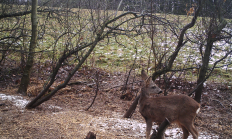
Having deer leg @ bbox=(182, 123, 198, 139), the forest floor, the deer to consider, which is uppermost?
the deer

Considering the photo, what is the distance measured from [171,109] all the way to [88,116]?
2.02m

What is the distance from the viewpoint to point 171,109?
391cm

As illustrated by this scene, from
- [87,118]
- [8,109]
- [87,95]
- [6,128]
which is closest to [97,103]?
[87,95]

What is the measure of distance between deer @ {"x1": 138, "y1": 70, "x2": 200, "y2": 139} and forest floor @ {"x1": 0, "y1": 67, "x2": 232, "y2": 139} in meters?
0.54

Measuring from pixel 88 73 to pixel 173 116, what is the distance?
20.7 feet

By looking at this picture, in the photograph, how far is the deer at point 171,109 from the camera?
3.79m

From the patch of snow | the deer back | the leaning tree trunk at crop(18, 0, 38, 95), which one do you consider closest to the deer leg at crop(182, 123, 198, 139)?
the deer back

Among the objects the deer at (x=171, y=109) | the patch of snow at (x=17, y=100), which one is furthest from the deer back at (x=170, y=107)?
the patch of snow at (x=17, y=100)

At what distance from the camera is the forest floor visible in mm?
3988

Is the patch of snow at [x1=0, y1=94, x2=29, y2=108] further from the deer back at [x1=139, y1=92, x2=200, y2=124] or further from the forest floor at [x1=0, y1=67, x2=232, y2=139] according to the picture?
the deer back at [x1=139, y1=92, x2=200, y2=124]

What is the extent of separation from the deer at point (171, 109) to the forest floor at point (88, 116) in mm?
538

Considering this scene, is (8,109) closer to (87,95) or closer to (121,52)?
(87,95)

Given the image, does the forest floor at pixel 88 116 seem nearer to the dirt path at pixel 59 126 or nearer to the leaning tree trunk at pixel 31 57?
the dirt path at pixel 59 126

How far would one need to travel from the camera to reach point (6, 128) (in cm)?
388
